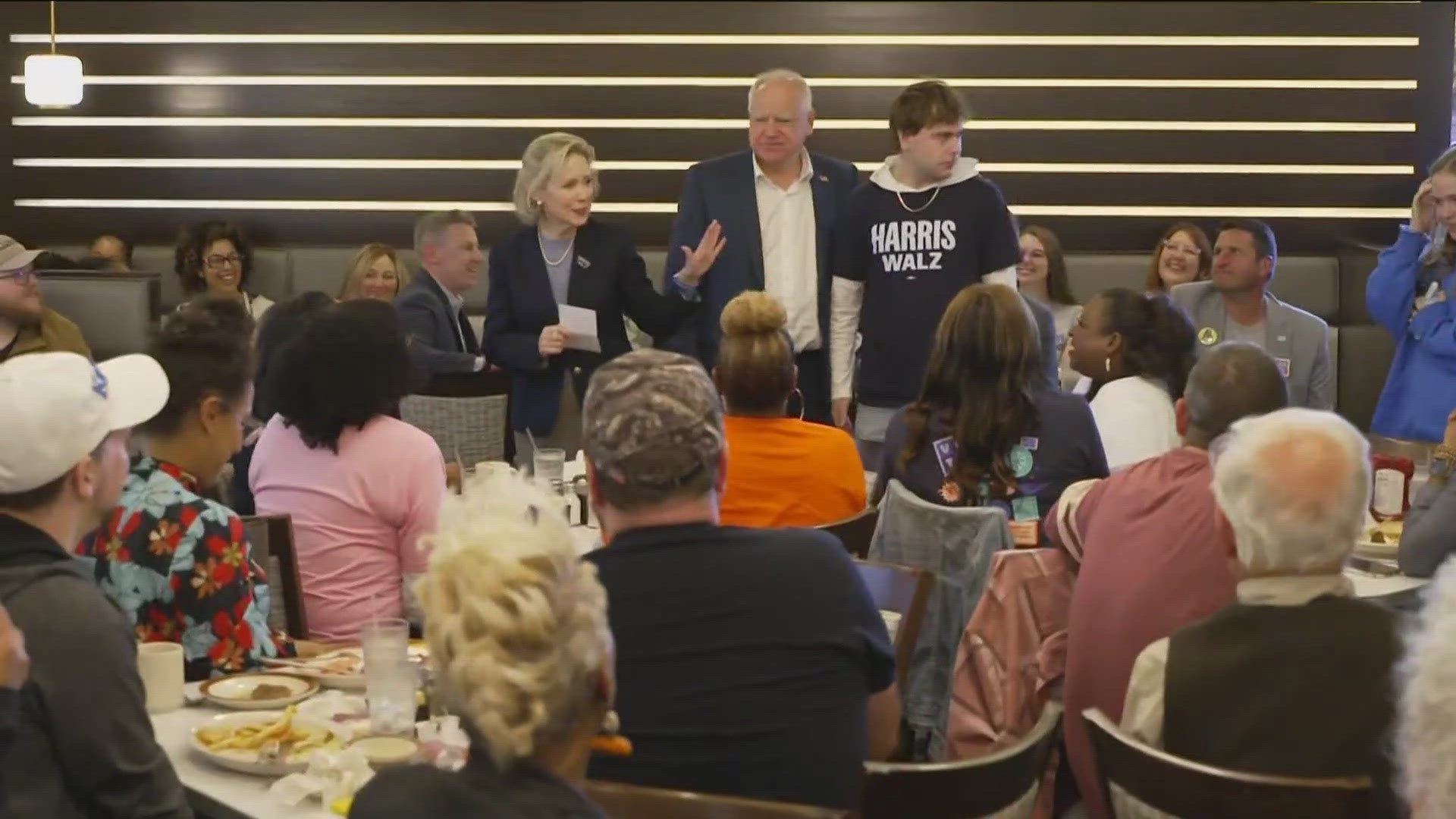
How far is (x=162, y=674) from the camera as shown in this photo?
2.53m

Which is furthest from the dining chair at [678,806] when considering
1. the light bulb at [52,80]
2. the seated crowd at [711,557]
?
the light bulb at [52,80]

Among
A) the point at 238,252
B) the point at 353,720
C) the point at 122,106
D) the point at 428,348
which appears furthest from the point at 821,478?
the point at 122,106

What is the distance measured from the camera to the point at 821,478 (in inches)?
138

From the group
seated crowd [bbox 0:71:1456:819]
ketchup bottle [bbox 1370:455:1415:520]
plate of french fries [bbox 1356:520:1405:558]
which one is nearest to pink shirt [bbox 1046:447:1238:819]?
seated crowd [bbox 0:71:1456:819]

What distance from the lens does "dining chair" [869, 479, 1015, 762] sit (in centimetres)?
322

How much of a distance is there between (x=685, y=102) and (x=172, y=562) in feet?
21.7

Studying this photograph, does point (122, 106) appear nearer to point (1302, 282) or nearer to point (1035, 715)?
point (1302, 282)

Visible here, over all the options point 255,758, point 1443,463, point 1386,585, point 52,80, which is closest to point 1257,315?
point 1443,463

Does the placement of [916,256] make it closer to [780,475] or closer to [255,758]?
→ [780,475]

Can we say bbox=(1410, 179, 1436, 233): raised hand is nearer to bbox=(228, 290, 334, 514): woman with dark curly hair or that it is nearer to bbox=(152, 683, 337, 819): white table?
bbox=(228, 290, 334, 514): woman with dark curly hair

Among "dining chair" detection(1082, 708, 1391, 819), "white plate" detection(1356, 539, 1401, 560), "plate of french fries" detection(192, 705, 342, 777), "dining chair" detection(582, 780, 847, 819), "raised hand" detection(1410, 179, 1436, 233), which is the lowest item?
"white plate" detection(1356, 539, 1401, 560)

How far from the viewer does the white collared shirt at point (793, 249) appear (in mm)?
5113

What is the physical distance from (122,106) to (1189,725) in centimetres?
819

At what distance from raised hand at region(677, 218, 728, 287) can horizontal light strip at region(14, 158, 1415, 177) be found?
3.82 metres
